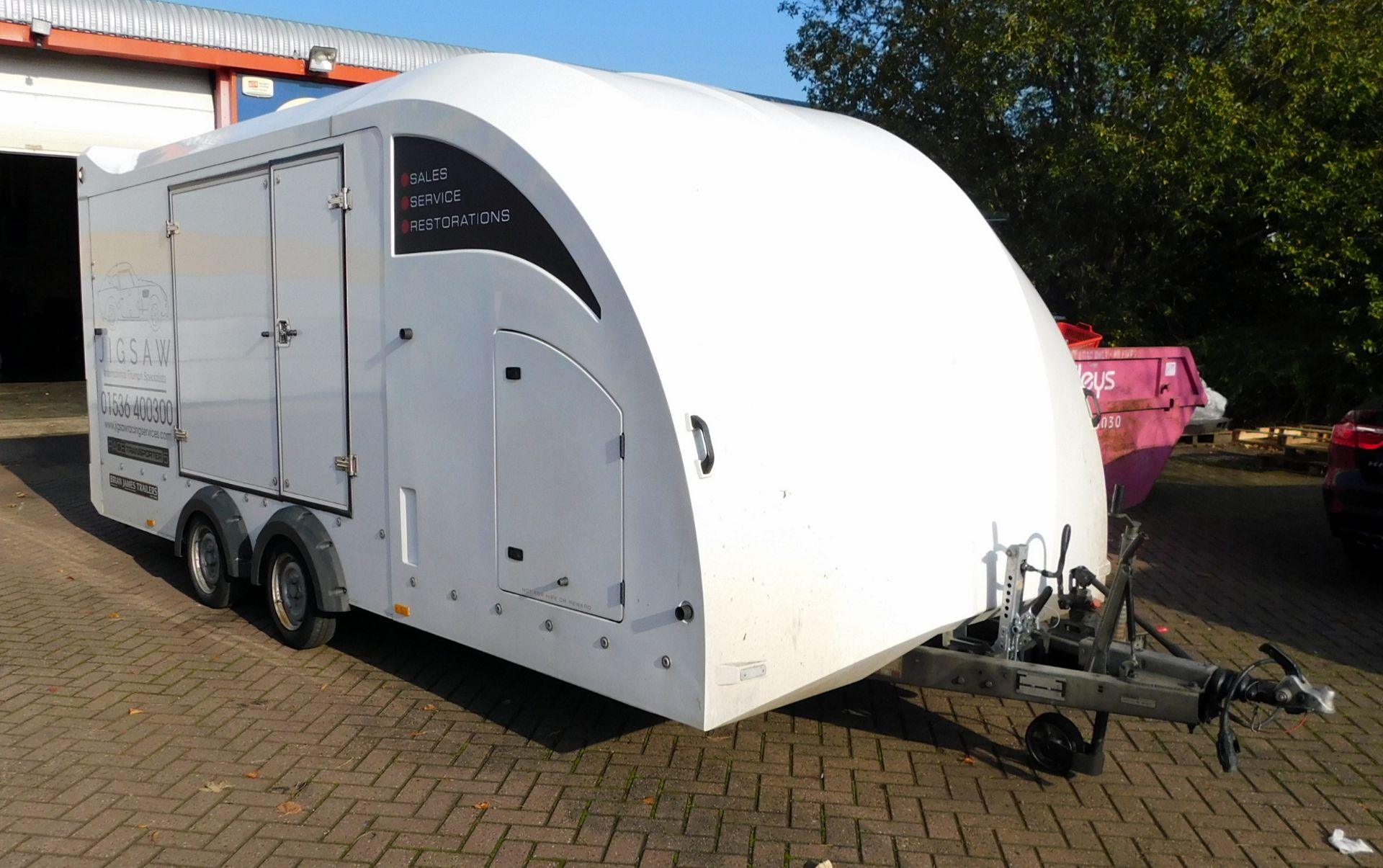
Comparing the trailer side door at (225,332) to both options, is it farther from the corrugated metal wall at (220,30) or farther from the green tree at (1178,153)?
the green tree at (1178,153)

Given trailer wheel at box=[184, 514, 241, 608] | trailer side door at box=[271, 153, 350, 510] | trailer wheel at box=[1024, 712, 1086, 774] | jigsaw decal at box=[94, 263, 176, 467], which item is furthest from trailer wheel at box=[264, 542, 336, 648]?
trailer wheel at box=[1024, 712, 1086, 774]

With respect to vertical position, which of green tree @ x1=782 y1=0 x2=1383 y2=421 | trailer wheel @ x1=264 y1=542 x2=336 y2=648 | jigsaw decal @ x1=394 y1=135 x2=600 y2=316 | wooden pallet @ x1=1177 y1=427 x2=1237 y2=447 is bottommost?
trailer wheel @ x1=264 y1=542 x2=336 y2=648

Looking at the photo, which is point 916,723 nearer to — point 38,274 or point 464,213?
point 464,213

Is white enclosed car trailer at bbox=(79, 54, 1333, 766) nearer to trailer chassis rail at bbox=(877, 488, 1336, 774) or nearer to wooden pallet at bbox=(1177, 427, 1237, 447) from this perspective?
trailer chassis rail at bbox=(877, 488, 1336, 774)

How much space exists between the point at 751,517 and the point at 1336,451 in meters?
5.35

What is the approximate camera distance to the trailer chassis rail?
4.16m

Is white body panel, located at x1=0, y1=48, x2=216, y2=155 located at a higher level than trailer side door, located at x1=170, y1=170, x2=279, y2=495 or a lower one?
higher

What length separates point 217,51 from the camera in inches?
517

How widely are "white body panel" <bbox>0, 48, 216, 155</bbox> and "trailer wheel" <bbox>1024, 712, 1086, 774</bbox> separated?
12.4m

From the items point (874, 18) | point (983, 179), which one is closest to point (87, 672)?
point (983, 179)

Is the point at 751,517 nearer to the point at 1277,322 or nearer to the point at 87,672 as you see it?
the point at 87,672

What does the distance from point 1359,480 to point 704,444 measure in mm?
5399

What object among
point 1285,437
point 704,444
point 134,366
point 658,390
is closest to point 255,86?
point 134,366

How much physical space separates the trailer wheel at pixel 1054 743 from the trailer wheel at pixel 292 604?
3702mm
